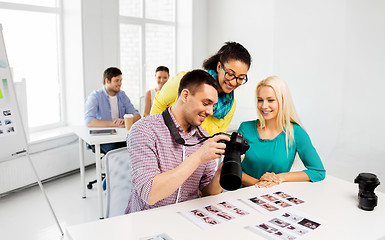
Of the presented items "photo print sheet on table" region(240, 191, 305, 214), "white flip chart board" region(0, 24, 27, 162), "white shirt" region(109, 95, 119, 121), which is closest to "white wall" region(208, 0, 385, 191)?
"white shirt" region(109, 95, 119, 121)

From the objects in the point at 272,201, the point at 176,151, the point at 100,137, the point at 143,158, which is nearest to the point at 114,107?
the point at 100,137

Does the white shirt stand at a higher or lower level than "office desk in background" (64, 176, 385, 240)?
higher

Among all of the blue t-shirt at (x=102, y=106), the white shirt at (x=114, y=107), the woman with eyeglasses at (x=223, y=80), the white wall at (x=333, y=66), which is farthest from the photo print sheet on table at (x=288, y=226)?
the white wall at (x=333, y=66)

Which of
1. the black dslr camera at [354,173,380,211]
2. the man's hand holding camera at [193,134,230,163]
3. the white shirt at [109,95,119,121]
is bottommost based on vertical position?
the black dslr camera at [354,173,380,211]

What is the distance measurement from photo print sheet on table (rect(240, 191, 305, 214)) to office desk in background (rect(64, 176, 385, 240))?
35 mm

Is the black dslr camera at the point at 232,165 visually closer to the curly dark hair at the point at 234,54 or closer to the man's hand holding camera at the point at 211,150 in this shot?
the man's hand holding camera at the point at 211,150

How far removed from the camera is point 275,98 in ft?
6.86

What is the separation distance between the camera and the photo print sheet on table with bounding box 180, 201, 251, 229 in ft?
4.48

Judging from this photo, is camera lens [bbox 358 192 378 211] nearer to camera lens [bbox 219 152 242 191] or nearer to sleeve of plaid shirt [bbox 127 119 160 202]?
camera lens [bbox 219 152 242 191]

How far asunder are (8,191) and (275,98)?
9.32 feet

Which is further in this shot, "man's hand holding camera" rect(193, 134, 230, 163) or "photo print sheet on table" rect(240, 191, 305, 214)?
"photo print sheet on table" rect(240, 191, 305, 214)

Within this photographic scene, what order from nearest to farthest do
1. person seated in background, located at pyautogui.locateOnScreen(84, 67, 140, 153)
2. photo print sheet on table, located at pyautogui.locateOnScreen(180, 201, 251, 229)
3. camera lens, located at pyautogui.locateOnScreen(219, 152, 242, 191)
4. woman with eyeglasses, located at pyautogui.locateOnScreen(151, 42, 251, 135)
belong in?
camera lens, located at pyautogui.locateOnScreen(219, 152, 242, 191) < photo print sheet on table, located at pyautogui.locateOnScreen(180, 201, 251, 229) < woman with eyeglasses, located at pyautogui.locateOnScreen(151, 42, 251, 135) < person seated in background, located at pyautogui.locateOnScreen(84, 67, 140, 153)

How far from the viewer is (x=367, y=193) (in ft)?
5.10

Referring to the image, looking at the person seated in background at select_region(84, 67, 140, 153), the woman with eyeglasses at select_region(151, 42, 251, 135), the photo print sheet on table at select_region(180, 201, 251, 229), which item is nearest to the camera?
the photo print sheet on table at select_region(180, 201, 251, 229)
